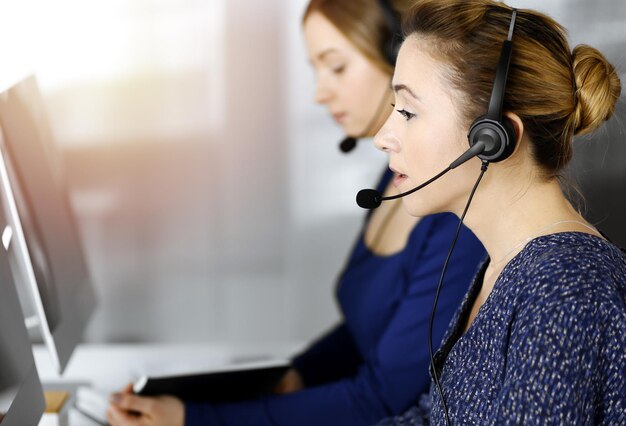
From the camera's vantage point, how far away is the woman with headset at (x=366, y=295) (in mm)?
1287

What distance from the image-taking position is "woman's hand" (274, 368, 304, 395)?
1.51 metres

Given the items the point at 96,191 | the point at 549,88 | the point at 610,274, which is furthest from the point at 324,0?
the point at 96,191

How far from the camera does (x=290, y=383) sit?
152cm

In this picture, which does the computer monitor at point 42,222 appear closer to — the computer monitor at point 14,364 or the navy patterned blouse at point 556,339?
the computer monitor at point 14,364

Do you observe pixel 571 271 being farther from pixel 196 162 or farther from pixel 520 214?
pixel 196 162

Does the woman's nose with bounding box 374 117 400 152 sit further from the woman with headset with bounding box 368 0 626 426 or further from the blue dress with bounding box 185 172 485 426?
the blue dress with bounding box 185 172 485 426

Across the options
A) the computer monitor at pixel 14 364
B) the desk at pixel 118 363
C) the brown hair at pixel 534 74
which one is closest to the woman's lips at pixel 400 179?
the brown hair at pixel 534 74

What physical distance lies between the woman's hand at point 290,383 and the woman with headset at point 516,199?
526mm

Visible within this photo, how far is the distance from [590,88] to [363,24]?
0.63 m

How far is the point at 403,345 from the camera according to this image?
50.9 inches

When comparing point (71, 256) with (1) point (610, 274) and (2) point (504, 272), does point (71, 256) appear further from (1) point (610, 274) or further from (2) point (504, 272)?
(1) point (610, 274)

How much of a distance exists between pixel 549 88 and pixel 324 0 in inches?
27.1

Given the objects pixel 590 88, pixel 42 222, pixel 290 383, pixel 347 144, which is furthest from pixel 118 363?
pixel 590 88

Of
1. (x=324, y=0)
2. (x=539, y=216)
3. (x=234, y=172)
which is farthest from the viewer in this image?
(x=234, y=172)
